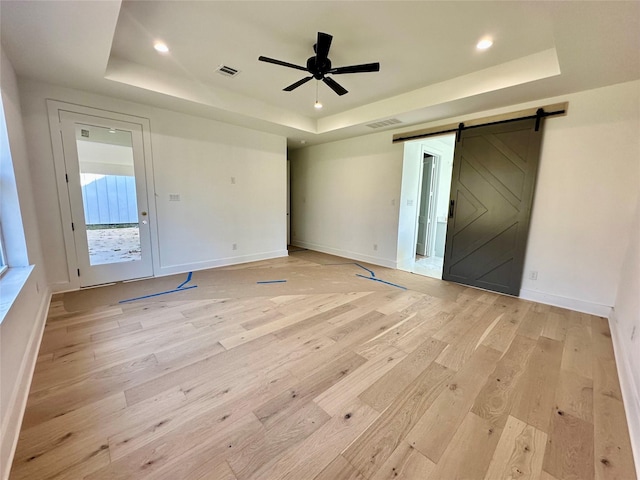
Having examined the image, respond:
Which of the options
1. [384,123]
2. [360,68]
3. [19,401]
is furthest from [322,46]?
[19,401]

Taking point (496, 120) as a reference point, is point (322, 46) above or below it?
above

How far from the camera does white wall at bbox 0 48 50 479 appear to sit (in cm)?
133

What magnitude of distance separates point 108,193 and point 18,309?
92.3 inches

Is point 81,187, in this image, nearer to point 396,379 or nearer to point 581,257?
point 396,379

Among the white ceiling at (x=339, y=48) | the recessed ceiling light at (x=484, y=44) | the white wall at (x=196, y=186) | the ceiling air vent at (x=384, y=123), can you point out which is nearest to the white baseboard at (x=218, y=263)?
the white wall at (x=196, y=186)

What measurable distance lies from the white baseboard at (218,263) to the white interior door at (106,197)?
277 millimetres

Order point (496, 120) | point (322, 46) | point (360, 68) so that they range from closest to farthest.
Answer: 1. point (322, 46)
2. point (360, 68)
3. point (496, 120)

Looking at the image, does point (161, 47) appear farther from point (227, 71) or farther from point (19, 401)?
point (19, 401)

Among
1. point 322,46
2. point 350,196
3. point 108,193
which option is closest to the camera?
point 322,46

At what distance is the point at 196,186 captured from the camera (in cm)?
436

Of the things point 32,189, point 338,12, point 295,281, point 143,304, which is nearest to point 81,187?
point 32,189

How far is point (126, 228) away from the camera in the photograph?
12.5ft

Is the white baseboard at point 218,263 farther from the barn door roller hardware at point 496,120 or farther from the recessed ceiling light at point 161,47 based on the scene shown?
the barn door roller hardware at point 496,120

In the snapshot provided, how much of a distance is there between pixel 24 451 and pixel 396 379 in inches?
80.6
